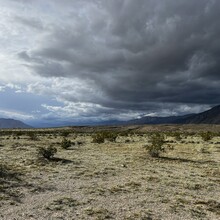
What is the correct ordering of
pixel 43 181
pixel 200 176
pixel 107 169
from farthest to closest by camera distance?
1. pixel 107 169
2. pixel 200 176
3. pixel 43 181

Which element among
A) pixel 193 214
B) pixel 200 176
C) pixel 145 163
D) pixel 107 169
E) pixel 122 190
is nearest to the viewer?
pixel 193 214

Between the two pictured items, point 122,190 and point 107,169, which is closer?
point 122,190

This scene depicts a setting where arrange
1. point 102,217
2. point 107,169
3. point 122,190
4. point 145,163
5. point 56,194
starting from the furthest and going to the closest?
point 145,163
point 107,169
point 122,190
point 56,194
point 102,217

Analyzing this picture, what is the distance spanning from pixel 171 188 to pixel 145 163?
35.3 ft

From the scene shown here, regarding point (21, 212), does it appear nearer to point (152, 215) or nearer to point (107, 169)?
point (152, 215)

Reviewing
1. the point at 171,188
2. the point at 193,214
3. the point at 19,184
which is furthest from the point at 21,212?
the point at 171,188

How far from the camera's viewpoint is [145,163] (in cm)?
3228

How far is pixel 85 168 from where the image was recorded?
28422 millimetres

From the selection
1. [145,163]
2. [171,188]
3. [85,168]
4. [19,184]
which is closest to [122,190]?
[171,188]

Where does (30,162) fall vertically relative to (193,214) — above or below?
above

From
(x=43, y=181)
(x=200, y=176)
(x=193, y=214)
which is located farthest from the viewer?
(x=200, y=176)

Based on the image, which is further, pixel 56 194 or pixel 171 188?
pixel 171 188

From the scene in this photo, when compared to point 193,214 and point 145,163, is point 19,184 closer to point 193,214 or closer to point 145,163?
point 193,214

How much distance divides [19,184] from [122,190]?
21.8 ft
